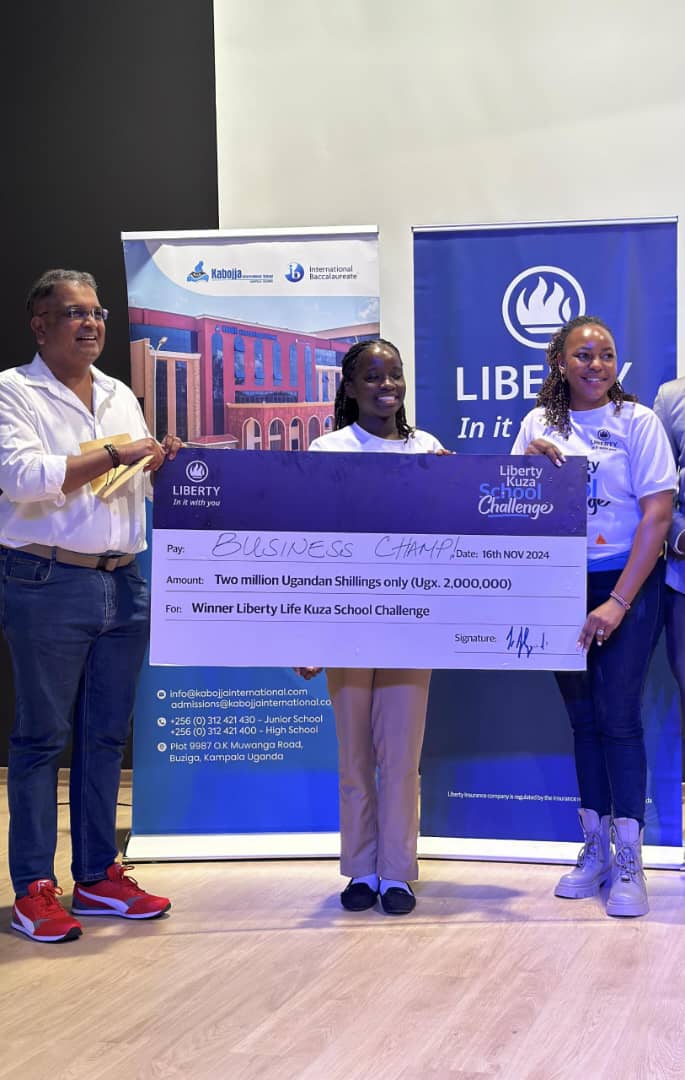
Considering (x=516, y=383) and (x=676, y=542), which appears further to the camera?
(x=516, y=383)

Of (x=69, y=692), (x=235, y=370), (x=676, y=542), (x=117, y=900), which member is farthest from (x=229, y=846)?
(x=676, y=542)

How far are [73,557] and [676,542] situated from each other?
1.64 meters

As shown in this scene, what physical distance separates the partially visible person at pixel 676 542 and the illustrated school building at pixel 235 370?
1044mm

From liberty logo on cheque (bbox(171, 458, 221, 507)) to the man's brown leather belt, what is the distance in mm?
259

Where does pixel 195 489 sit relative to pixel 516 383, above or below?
below

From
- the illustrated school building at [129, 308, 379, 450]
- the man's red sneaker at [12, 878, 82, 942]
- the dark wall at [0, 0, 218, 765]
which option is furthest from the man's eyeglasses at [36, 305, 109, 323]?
the dark wall at [0, 0, 218, 765]

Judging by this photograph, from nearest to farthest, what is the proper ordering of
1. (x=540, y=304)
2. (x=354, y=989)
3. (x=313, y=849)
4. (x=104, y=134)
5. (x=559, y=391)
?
(x=354, y=989) → (x=559, y=391) → (x=540, y=304) → (x=313, y=849) → (x=104, y=134)

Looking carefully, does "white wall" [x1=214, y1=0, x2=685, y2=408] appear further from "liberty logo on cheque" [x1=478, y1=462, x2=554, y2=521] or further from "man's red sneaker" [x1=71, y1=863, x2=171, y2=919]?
"man's red sneaker" [x1=71, y1=863, x2=171, y2=919]

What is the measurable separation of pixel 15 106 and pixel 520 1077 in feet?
14.6

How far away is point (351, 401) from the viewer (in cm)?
329

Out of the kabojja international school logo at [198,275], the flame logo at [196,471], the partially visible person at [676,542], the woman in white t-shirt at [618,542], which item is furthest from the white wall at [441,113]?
the flame logo at [196,471]

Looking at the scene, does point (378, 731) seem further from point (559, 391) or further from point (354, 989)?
point (559, 391)

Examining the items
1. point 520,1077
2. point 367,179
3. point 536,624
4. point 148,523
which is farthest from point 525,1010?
point 367,179

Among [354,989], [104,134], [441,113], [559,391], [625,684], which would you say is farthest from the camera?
[104,134]
